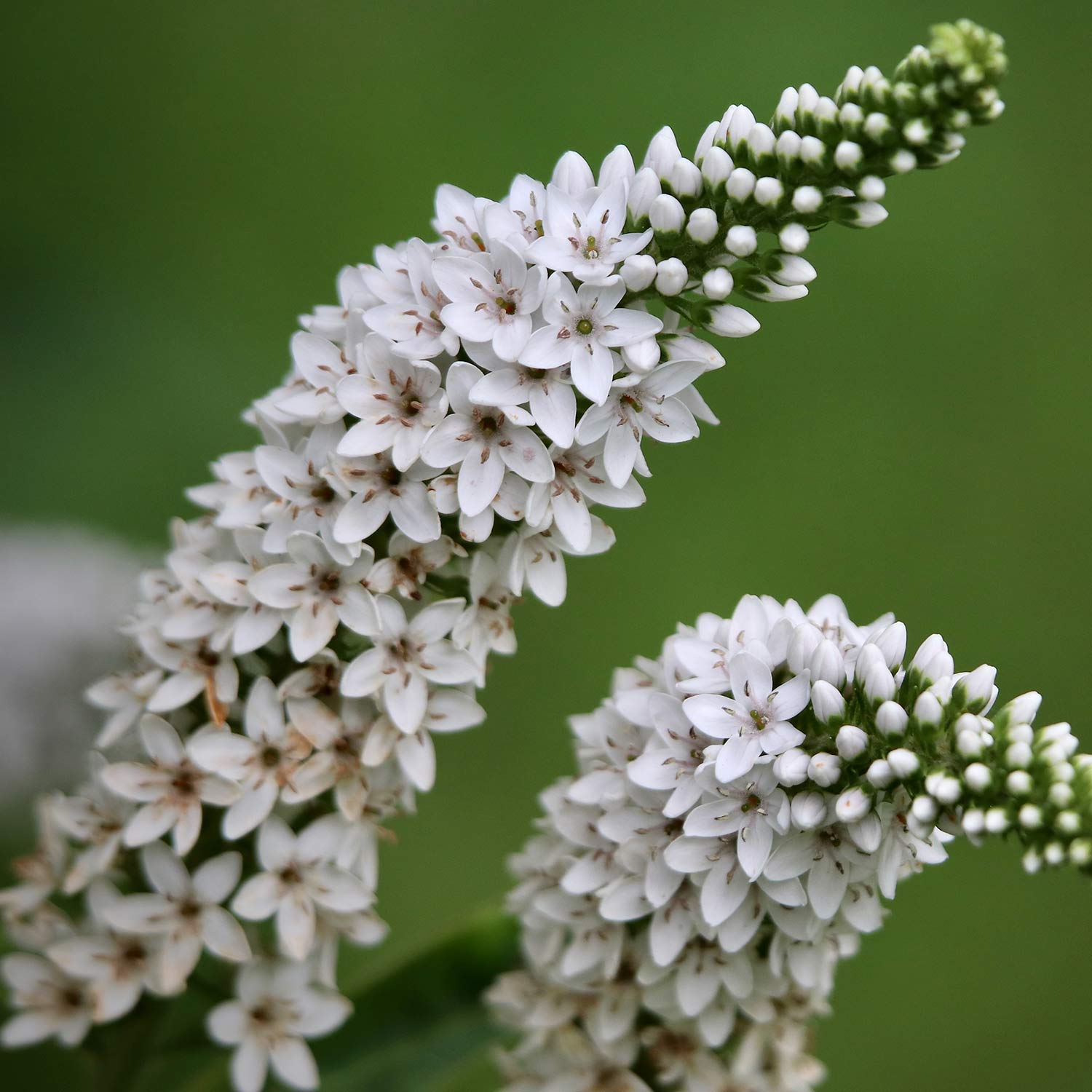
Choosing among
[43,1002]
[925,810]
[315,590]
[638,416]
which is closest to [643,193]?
[638,416]

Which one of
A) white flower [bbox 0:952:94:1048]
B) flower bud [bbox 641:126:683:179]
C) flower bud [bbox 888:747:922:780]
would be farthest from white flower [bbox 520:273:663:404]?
white flower [bbox 0:952:94:1048]

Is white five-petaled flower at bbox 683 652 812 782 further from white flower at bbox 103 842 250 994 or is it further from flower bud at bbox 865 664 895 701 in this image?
white flower at bbox 103 842 250 994

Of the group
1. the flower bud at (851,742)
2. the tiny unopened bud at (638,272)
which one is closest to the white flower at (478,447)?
the tiny unopened bud at (638,272)

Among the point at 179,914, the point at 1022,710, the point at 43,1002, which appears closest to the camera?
the point at 1022,710

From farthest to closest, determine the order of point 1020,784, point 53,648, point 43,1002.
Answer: point 53,648 < point 43,1002 < point 1020,784

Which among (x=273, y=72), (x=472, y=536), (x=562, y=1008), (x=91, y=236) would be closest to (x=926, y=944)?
(x=562, y=1008)

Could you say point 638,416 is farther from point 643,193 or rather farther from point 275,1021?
point 275,1021

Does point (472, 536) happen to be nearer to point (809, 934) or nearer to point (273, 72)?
point (809, 934)
